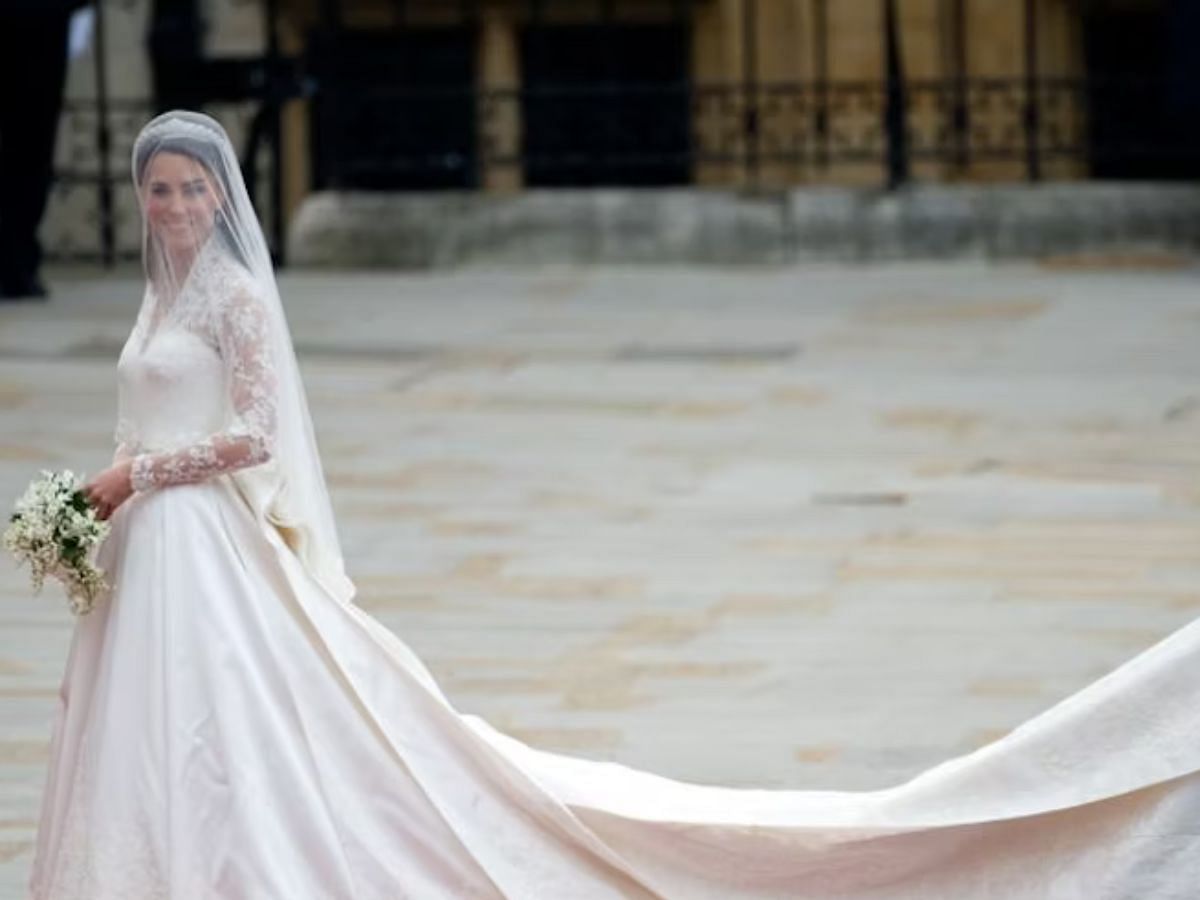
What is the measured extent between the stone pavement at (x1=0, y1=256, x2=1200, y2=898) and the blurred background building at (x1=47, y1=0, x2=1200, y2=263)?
0.50 m

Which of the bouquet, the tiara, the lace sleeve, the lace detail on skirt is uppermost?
the tiara

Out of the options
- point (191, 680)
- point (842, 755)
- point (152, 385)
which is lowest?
point (842, 755)

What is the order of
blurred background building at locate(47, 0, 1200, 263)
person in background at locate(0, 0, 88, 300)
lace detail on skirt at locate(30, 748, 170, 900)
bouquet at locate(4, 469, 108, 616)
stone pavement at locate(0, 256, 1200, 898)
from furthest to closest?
1. blurred background building at locate(47, 0, 1200, 263)
2. person in background at locate(0, 0, 88, 300)
3. stone pavement at locate(0, 256, 1200, 898)
4. bouquet at locate(4, 469, 108, 616)
5. lace detail on skirt at locate(30, 748, 170, 900)

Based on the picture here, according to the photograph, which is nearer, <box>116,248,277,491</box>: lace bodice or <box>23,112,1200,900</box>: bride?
<box>23,112,1200,900</box>: bride

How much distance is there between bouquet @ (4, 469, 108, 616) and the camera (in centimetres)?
656

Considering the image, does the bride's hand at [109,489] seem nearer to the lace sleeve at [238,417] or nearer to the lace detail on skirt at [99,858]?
the lace sleeve at [238,417]

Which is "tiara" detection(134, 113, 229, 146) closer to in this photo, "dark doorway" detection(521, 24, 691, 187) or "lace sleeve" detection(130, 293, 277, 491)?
"lace sleeve" detection(130, 293, 277, 491)

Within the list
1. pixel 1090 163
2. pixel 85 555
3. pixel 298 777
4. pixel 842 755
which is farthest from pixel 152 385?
pixel 1090 163

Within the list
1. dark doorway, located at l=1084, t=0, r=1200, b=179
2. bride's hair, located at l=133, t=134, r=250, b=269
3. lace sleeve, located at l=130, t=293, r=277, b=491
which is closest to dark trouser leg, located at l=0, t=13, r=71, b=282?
dark doorway, located at l=1084, t=0, r=1200, b=179

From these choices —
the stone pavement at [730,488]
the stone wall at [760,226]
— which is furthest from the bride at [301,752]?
the stone wall at [760,226]

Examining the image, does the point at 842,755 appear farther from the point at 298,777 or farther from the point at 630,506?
the point at 630,506

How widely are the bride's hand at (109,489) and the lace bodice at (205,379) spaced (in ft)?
0.09

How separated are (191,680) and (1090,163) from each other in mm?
13851

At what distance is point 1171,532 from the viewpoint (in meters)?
11.7
